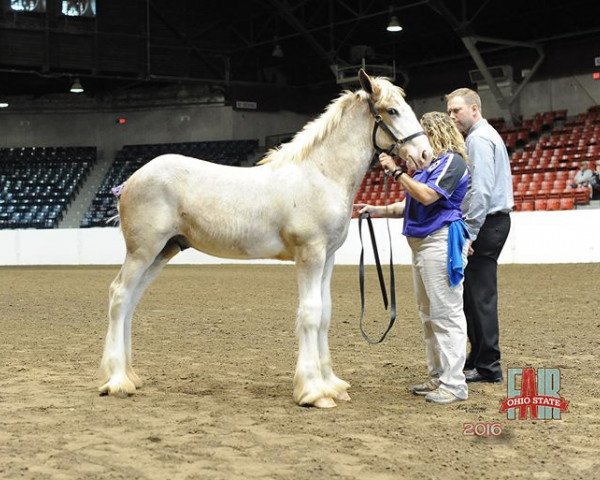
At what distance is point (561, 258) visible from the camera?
58.7ft

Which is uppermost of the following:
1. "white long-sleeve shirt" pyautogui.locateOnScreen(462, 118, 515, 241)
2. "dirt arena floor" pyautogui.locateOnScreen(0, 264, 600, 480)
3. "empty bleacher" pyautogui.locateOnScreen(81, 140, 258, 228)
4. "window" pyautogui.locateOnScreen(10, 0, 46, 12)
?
"window" pyautogui.locateOnScreen(10, 0, 46, 12)

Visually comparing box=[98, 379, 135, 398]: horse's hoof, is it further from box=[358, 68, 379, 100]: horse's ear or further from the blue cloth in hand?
box=[358, 68, 379, 100]: horse's ear

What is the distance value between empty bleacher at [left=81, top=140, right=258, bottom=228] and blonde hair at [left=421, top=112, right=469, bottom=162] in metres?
24.9

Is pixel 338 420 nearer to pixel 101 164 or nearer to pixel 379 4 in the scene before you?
pixel 379 4

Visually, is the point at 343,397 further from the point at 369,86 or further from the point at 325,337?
the point at 369,86

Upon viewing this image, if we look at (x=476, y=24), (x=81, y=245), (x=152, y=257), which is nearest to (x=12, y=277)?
(x=81, y=245)

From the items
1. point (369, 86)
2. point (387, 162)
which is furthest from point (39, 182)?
point (387, 162)

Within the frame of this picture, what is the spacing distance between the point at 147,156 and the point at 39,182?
4460 mm

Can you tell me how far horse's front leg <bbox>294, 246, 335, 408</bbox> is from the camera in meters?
5.07

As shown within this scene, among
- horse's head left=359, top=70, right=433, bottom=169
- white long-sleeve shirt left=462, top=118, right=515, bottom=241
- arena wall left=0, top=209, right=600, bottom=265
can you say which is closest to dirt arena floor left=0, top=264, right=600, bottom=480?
white long-sleeve shirt left=462, top=118, right=515, bottom=241

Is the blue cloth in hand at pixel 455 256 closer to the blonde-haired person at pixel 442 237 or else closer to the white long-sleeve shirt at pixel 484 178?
the blonde-haired person at pixel 442 237

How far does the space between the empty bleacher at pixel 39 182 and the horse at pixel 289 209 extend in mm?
24279

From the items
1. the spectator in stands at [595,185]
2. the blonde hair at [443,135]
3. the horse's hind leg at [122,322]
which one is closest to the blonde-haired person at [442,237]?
the blonde hair at [443,135]

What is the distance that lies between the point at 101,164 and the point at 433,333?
1192 inches
